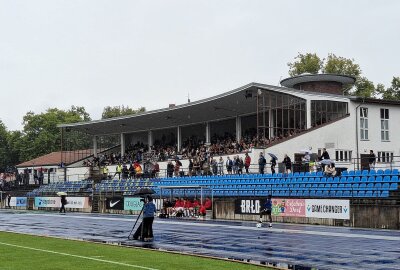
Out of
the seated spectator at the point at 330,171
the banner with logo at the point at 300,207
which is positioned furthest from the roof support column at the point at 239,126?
the seated spectator at the point at 330,171

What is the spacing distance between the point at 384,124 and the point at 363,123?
6.91 ft

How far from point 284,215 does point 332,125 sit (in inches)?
472

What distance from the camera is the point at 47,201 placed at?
53062 millimetres

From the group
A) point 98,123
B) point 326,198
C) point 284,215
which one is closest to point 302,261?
point 326,198

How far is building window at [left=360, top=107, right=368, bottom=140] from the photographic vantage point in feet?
140

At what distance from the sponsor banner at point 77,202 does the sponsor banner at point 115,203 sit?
3335 millimetres

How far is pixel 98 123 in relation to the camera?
62500 mm

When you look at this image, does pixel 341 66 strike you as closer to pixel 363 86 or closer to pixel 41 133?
pixel 363 86

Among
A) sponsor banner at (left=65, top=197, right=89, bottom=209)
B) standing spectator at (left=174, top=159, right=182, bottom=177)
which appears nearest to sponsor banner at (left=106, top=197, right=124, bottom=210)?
sponsor banner at (left=65, top=197, right=89, bottom=209)

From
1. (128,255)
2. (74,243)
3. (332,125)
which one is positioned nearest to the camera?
(128,255)

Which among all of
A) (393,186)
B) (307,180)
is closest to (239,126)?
(307,180)

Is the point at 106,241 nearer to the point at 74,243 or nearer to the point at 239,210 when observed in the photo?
the point at 74,243

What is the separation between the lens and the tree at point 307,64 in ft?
228

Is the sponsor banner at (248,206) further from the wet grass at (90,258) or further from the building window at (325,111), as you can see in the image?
the wet grass at (90,258)
